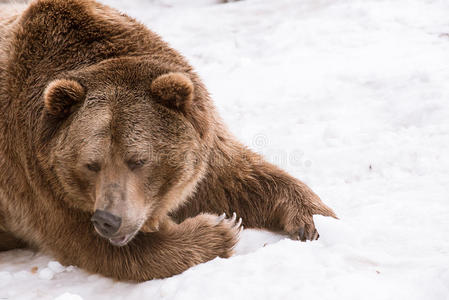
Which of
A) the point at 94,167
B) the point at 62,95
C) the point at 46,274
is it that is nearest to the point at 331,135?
the point at 94,167

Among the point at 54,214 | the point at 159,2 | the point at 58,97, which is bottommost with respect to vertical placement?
the point at 159,2

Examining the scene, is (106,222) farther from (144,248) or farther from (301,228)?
(301,228)

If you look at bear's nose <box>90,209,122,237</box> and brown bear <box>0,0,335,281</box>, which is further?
brown bear <box>0,0,335,281</box>

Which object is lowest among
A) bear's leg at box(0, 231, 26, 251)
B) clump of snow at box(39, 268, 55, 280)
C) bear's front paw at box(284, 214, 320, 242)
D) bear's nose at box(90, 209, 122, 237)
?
bear's leg at box(0, 231, 26, 251)

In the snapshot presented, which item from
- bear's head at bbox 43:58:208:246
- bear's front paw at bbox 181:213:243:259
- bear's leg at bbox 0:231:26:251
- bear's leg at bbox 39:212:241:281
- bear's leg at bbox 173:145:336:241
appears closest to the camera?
bear's head at bbox 43:58:208:246

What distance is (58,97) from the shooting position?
3795mm

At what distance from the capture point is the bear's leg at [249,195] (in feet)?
14.9

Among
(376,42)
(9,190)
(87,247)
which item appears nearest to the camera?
(87,247)

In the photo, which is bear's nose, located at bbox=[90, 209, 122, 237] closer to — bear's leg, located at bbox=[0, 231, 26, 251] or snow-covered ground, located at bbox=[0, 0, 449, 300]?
snow-covered ground, located at bbox=[0, 0, 449, 300]

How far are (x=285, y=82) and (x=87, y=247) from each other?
3.62m

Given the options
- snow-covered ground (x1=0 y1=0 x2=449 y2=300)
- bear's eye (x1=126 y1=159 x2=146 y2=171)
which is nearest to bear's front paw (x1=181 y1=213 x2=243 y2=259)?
snow-covered ground (x1=0 y1=0 x2=449 y2=300)

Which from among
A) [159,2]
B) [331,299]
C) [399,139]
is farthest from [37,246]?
[159,2]

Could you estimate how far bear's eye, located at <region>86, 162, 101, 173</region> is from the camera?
3713 millimetres

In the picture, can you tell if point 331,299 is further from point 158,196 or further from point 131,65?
point 131,65
